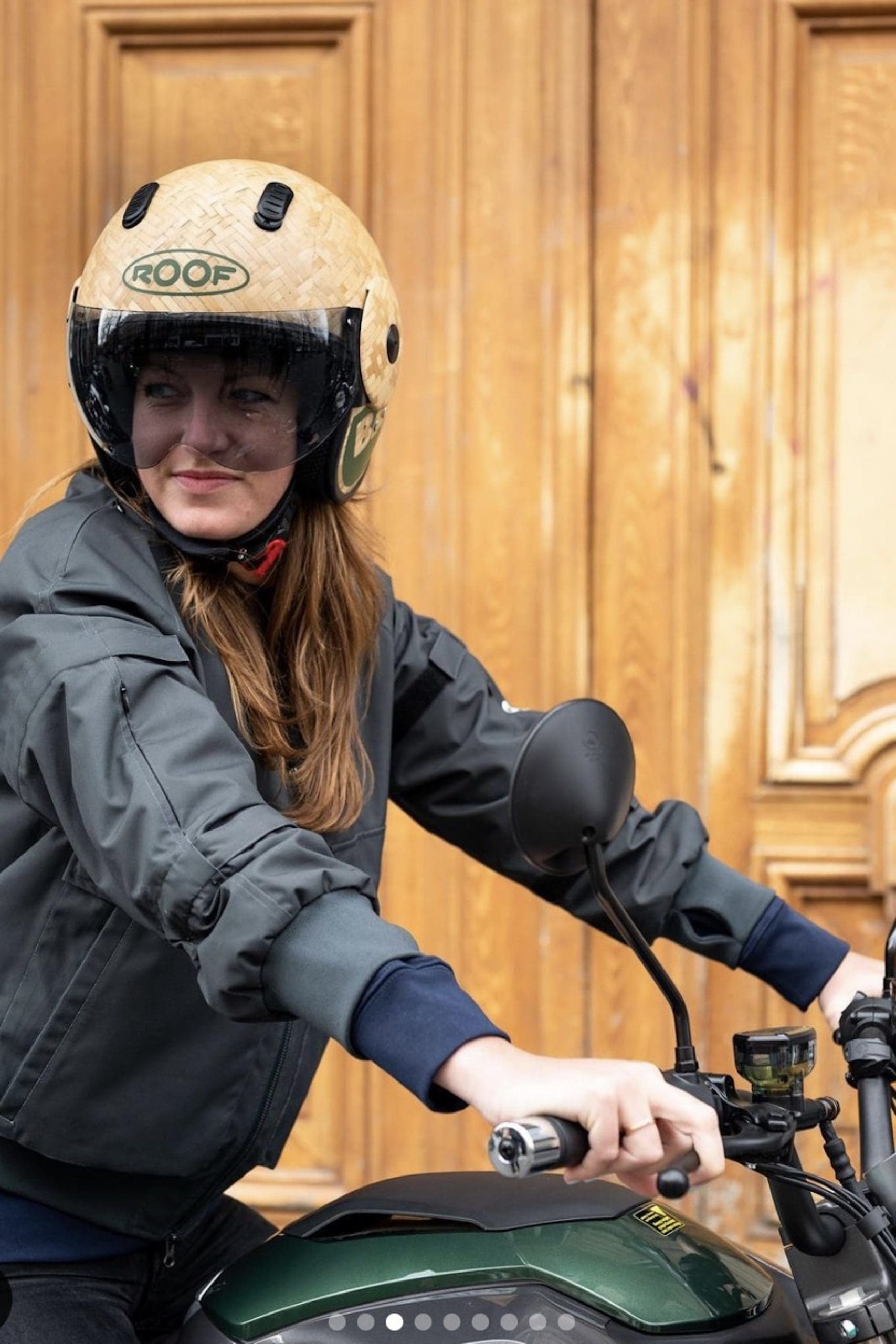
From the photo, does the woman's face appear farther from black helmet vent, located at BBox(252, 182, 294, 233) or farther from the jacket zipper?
the jacket zipper

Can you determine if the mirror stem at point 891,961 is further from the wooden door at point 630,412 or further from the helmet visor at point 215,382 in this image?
the wooden door at point 630,412

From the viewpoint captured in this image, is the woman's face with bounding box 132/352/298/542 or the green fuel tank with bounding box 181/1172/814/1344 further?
the woman's face with bounding box 132/352/298/542

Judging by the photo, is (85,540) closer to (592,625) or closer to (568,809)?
(568,809)

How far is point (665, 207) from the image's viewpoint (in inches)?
138

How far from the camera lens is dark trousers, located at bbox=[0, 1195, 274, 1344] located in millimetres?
1637

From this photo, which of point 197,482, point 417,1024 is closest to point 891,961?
point 417,1024

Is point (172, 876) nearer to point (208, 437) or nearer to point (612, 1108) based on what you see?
point (612, 1108)

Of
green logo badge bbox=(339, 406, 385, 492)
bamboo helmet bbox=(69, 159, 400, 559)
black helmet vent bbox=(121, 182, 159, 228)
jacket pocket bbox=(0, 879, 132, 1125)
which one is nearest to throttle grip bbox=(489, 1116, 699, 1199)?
jacket pocket bbox=(0, 879, 132, 1125)

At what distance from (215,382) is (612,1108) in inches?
36.1

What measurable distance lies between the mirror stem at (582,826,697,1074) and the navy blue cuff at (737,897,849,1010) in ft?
1.64

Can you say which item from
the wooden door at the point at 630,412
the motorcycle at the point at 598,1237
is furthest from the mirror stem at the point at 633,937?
the wooden door at the point at 630,412

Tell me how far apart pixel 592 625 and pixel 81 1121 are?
2.10 m

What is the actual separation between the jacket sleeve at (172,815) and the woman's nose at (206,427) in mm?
273

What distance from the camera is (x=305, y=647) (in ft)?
6.06
